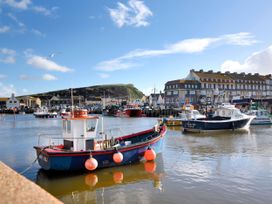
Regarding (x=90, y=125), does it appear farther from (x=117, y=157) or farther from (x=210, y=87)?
(x=210, y=87)

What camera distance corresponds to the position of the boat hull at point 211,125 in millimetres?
33125

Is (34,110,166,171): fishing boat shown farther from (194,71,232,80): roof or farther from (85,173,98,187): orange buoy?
(194,71,232,80): roof

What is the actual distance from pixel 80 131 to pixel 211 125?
2107 cm

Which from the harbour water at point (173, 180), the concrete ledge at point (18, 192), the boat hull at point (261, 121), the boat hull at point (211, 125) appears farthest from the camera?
the boat hull at point (261, 121)

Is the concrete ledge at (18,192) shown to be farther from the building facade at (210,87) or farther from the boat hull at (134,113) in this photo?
the building facade at (210,87)

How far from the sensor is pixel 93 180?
13812 millimetres

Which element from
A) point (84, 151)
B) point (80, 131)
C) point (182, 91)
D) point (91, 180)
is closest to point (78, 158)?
point (84, 151)

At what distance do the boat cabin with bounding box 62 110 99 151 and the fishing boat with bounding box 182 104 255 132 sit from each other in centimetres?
1997

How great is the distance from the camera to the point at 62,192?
12359 mm

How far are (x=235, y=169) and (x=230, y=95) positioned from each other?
81.5m

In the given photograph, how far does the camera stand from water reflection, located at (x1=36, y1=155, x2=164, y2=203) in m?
12.4

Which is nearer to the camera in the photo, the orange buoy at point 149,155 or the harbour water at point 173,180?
the harbour water at point 173,180

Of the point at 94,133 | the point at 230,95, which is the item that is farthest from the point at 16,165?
the point at 230,95

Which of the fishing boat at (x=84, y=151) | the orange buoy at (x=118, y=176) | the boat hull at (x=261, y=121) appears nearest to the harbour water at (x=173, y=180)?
the orange buoy at (x=118, y=176)
